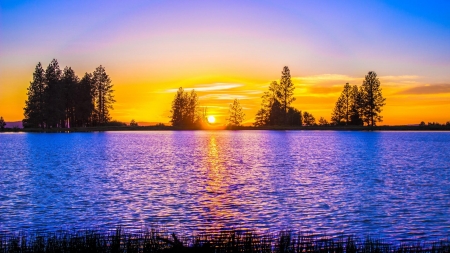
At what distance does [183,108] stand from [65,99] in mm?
45206

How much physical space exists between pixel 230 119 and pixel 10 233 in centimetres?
16297

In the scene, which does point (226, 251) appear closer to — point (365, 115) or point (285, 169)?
point (285, 169)

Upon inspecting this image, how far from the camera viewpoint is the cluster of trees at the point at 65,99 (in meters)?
133

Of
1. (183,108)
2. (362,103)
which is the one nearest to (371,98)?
(362,103)

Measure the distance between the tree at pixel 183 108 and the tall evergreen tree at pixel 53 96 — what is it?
152ft

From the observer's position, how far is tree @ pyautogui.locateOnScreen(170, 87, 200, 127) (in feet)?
567

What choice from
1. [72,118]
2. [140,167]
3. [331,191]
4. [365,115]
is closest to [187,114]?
[72,118]

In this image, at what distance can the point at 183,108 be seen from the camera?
A: 173 m

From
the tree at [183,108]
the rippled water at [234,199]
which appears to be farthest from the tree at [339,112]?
the rippled water at [234,199]

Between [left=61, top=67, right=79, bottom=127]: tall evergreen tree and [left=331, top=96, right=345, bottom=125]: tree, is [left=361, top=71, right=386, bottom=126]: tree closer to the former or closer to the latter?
[left=331, top=96, right=345, bottom=125]: tree

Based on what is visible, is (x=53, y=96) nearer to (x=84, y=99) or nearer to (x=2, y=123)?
(x=84, y=99)

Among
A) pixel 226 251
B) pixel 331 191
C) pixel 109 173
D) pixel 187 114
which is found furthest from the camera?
pixel 187 114

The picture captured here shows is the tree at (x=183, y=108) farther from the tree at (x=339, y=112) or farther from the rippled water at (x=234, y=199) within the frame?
the rippled water at (x=234, y=199)

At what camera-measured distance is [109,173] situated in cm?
4034
